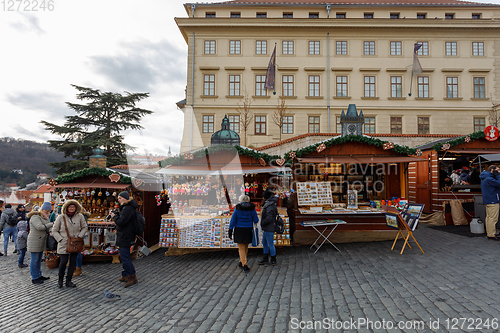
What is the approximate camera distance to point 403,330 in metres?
3.60

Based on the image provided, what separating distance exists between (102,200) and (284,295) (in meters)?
6.84

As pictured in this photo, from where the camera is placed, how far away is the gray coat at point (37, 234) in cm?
630

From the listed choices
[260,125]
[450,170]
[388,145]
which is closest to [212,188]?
[388,145]

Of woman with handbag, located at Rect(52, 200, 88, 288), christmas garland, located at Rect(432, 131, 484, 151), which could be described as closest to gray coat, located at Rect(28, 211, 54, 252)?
woman with handbag, located at Rect(52, 200, 88, 288)

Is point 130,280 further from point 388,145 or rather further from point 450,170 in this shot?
point 450,170

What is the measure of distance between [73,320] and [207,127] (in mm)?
22953

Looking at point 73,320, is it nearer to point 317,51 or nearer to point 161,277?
point 161,277

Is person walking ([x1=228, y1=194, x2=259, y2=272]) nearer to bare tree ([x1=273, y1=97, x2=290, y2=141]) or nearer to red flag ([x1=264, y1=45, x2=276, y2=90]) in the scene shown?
bare tree ([x1=273, y1=97, x2=290, y2=141])

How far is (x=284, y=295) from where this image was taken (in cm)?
486

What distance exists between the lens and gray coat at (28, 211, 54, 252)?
630cm

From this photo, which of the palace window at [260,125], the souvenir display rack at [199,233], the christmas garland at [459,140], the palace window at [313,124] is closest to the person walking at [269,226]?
the souvenir display rack at [199,233]

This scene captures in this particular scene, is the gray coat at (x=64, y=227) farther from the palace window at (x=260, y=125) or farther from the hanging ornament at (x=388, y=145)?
the palace window at (x=260, y=125)

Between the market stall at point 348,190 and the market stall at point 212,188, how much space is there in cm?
65

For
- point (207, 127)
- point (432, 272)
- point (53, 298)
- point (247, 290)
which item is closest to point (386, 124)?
point (207, 127)
